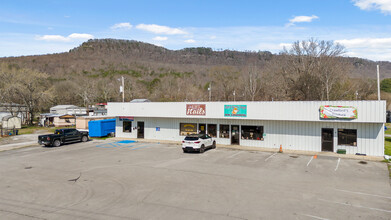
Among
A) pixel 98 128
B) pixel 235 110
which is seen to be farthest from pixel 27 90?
pixel 235 110

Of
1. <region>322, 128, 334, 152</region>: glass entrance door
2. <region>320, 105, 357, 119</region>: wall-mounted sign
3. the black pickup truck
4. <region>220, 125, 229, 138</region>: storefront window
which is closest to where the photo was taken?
<region>320, 105, 357, 119</region>: wall-mounted sign

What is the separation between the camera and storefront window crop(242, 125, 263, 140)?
25094 millimetres

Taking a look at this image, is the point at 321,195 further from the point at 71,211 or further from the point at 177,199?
the point at 71,211

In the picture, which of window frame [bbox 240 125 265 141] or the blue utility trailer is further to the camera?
the blue utility trailer

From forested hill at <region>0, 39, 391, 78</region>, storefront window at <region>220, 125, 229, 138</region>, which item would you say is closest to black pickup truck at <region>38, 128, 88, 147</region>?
storefront window at <region>220, 125, 229, 138</region>

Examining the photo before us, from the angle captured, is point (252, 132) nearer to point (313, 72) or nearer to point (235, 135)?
point (235, 135)

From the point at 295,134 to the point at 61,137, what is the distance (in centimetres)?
2288

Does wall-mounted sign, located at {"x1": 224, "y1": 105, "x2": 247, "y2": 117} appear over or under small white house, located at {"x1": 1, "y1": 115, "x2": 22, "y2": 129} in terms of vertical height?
over

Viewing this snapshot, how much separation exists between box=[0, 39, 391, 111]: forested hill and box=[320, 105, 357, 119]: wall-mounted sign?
2268 cm

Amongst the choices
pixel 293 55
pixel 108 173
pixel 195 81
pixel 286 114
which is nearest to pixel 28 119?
pixel 108 173

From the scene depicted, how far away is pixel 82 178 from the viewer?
14695mm

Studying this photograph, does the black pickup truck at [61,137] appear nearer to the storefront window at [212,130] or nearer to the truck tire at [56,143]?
the truck tire at [56,143]

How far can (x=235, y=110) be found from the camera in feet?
81.3

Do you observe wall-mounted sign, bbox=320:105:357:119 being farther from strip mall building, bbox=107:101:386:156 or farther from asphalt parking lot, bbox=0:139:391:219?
asphalt parking lot, bbox=0:139:391:219
